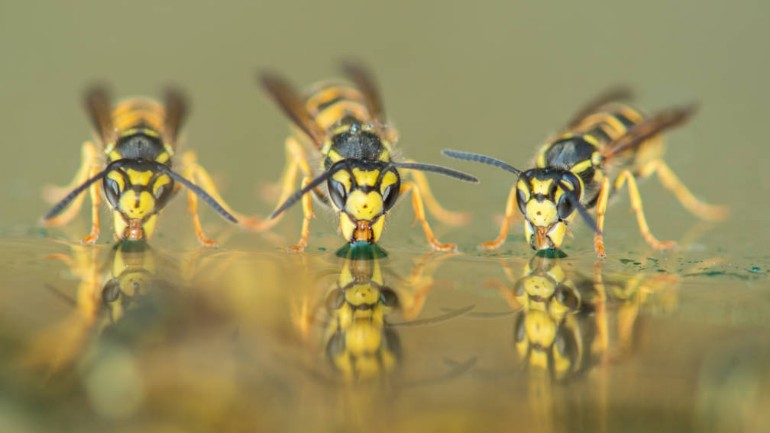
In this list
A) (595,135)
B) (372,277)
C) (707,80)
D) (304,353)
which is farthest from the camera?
(707,80)

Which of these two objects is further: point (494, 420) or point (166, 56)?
point (166, 56)

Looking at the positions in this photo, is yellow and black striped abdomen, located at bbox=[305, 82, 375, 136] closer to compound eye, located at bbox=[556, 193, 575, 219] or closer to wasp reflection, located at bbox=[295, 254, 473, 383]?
compound eye, located at bbox=[556, 193, 575, 219]

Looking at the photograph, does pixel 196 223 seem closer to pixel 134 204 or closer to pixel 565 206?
pixel 134 204

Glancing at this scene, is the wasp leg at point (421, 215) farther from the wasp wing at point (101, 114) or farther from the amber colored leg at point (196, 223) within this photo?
the wasp wing at point (101, 114)

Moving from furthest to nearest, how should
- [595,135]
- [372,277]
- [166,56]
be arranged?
[166,56] → [595,135] → [372,277]

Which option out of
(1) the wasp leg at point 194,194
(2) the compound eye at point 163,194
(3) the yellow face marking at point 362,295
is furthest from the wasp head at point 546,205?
(2) the compound eye at point 163,194

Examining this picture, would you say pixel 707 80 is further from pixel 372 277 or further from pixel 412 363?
pixel 412 363

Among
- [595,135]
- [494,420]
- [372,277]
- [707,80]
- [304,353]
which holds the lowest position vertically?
[494,420]

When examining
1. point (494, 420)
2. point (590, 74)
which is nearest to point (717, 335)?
point (494, 420)
